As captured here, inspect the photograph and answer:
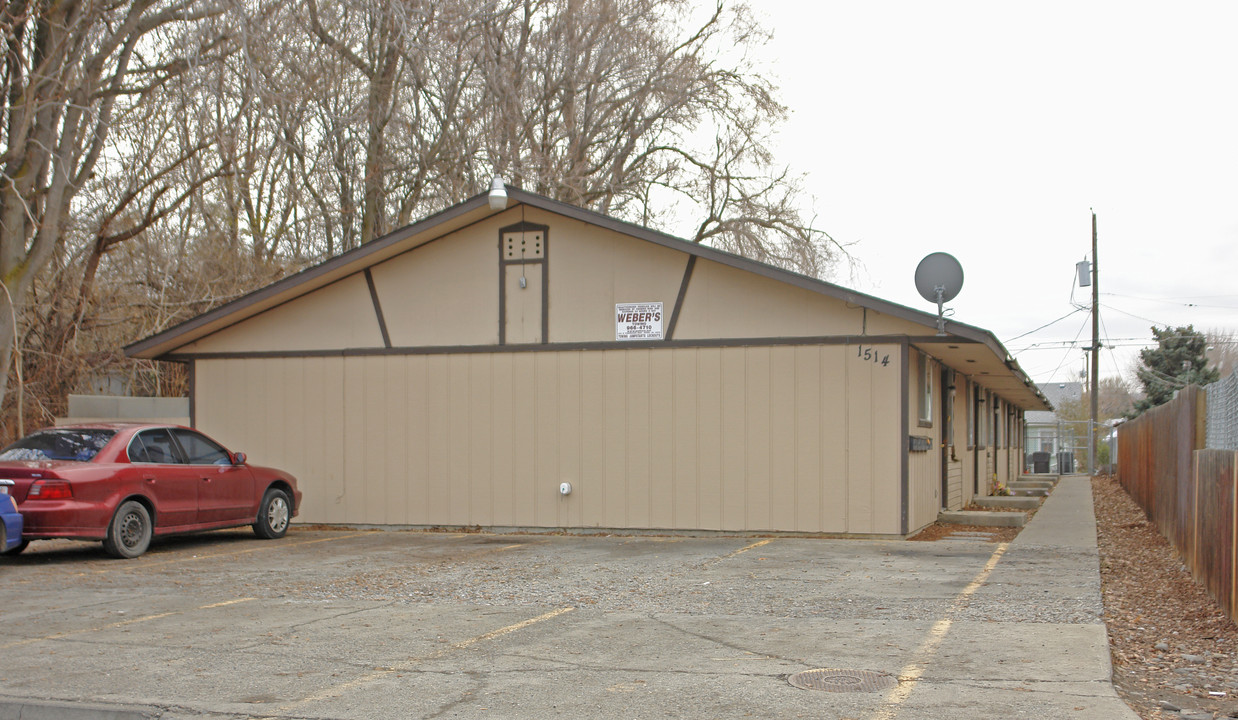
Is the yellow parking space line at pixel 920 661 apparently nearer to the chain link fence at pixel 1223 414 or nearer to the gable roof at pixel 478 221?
the chain link fence at pixel 1223 414

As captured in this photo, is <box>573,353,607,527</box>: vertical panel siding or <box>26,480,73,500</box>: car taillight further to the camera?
<box>573,353,607,527</box>: vertical panel siding

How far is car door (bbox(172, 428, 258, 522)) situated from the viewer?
12398mm

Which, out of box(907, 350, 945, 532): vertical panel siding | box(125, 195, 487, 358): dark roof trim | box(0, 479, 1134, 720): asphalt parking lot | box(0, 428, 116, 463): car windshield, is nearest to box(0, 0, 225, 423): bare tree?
box(125, 195, 487, 358): dark roof trim

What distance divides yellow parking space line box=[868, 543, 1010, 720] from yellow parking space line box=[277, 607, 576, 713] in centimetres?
265

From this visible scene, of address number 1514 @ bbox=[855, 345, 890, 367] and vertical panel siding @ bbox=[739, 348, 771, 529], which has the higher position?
address number 1514 @ bbox=[855, 345, 890, 367]

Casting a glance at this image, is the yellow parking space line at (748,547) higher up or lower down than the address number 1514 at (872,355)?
lower down

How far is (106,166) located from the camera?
628 inches

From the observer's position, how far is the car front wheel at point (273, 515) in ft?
44.4

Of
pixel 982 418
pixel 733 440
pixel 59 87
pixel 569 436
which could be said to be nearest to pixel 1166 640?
pixel 733 440

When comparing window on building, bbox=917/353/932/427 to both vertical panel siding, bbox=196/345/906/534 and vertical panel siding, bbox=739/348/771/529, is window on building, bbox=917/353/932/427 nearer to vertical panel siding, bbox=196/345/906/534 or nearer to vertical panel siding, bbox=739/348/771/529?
vertical panel siding, bbox=196/345/906/534

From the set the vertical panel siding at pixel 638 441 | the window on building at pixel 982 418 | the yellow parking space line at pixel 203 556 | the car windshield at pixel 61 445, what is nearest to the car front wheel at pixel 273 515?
the yellow parking space line at pixel 203 556

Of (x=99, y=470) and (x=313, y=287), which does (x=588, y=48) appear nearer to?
(x=313, y=287)

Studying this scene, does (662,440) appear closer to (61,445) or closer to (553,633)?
(553,633)

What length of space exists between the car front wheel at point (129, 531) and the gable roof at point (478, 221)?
4022mm
